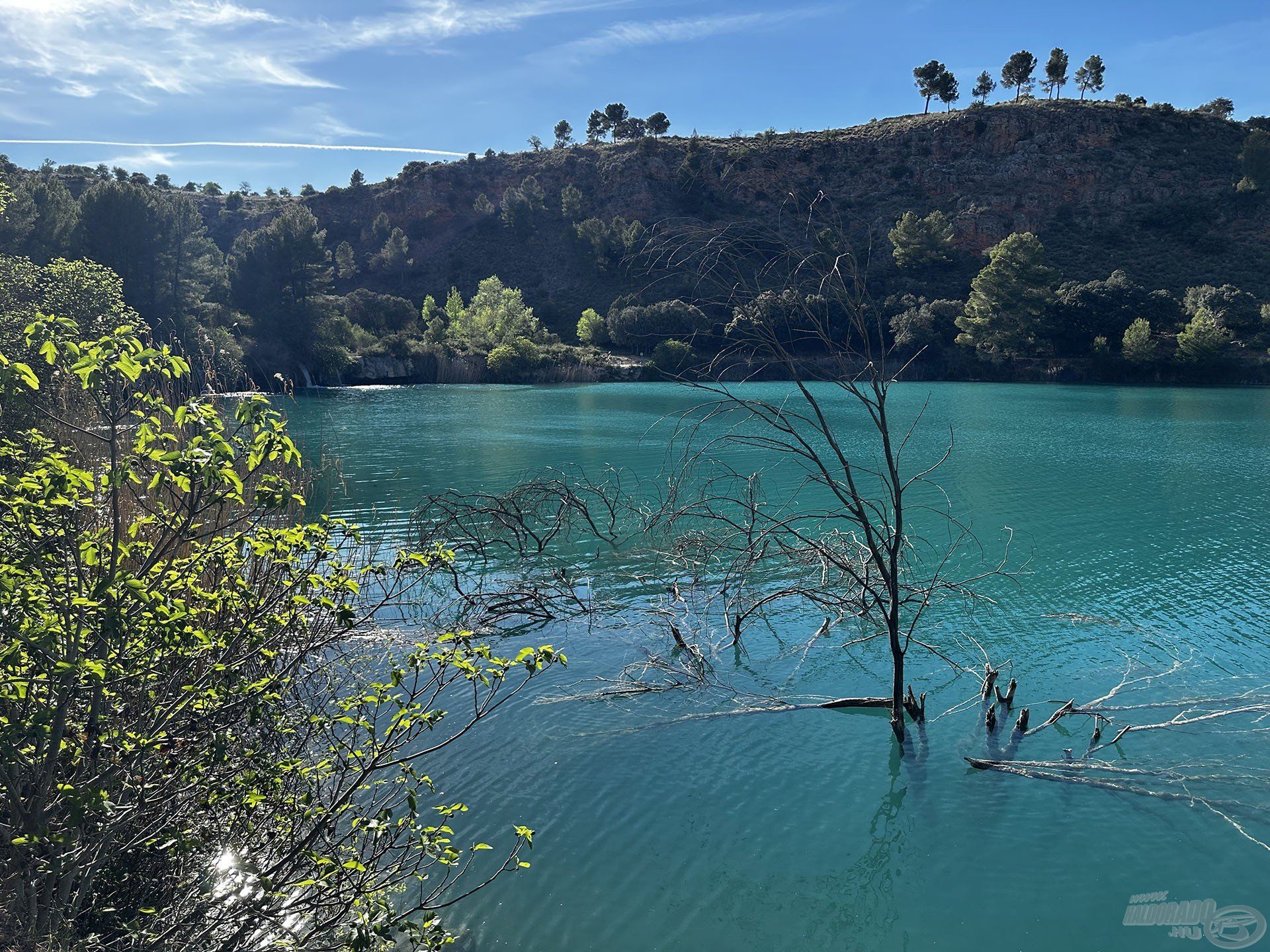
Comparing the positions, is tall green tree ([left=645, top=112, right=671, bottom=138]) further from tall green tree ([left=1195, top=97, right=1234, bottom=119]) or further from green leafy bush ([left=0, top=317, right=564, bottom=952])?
green leafy bush ([left=0, top=317, right=564, bottom=952])

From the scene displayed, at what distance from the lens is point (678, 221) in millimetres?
36188

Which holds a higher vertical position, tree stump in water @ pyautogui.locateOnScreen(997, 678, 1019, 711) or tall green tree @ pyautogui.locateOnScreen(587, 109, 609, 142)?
tall green tree @ pyautogui.locateOnScreen(587, 109, 609, 142)

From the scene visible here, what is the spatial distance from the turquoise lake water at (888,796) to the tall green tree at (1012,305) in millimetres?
48505

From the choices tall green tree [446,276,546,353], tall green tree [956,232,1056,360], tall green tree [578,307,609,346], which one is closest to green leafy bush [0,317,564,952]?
tall green tree [956,232,1056,360]

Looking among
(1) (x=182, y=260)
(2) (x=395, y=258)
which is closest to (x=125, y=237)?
(1) (x=182, y=260)

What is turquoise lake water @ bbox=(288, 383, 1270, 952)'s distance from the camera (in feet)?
18.3

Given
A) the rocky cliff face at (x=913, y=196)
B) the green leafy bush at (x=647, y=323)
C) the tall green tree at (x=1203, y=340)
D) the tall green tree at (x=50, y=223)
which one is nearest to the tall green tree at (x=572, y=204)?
the rocky cliff face at (x=913, y=196)

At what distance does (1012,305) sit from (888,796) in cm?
5972

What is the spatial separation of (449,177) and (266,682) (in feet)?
361

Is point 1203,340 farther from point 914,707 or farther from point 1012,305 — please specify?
point 914,707

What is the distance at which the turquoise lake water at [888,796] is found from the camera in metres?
5.57

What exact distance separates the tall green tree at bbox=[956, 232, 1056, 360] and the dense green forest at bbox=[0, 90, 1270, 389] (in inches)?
6.2

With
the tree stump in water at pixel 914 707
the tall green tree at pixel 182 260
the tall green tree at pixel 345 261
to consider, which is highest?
the tall green tree at pixel 345 261

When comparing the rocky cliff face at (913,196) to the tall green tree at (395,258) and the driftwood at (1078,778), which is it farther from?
the driftwood at (1078,778)
